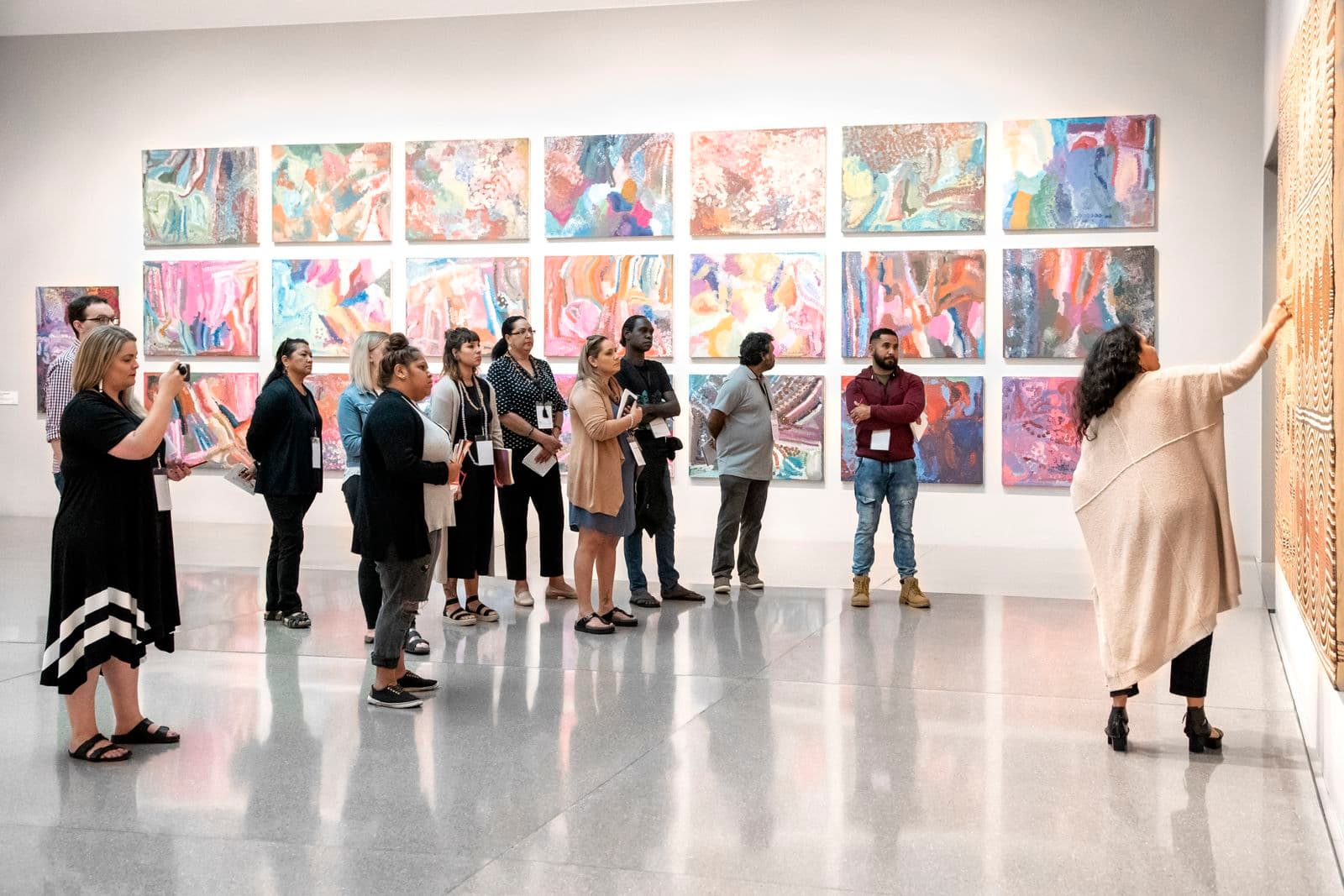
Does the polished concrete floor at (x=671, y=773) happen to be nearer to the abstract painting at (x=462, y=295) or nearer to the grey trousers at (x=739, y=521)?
the grey trousers at (x=739, y=521)

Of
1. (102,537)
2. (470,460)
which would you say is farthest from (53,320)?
(102,537)

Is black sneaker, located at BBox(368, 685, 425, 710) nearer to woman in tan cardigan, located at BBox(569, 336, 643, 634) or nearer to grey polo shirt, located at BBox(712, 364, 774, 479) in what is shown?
woman in tan cardigan, located at BBox(569, 336, 643, 634)

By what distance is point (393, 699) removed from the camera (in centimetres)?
684

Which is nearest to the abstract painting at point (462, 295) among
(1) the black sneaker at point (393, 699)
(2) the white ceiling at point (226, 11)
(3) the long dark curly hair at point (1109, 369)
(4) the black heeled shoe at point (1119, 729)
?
(2) the white ceiling at point (226, 11)

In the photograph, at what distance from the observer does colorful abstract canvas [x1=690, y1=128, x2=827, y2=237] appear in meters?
13.7

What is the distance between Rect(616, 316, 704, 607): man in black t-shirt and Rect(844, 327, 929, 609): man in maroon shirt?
53.0 inches

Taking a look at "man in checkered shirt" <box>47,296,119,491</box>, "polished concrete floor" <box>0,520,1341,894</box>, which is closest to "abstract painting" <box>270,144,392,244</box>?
"man in checkered shirt" <box>47,296,119,491</box>

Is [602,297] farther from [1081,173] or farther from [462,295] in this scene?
[1081,173]

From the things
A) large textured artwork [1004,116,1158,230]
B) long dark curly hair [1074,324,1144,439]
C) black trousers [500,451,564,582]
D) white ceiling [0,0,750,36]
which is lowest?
black trousers [500,451,564,582]

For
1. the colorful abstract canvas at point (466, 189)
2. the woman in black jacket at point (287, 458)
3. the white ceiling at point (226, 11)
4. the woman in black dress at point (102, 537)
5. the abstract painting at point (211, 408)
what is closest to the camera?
the woman in black dress at point (102, 537)

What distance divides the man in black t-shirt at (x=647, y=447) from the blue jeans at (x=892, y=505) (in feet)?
4.49

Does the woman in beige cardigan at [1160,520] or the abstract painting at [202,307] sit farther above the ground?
the abstract painting at [202,307]

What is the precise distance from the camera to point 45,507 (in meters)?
16.0

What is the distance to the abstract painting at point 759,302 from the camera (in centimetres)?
1377
